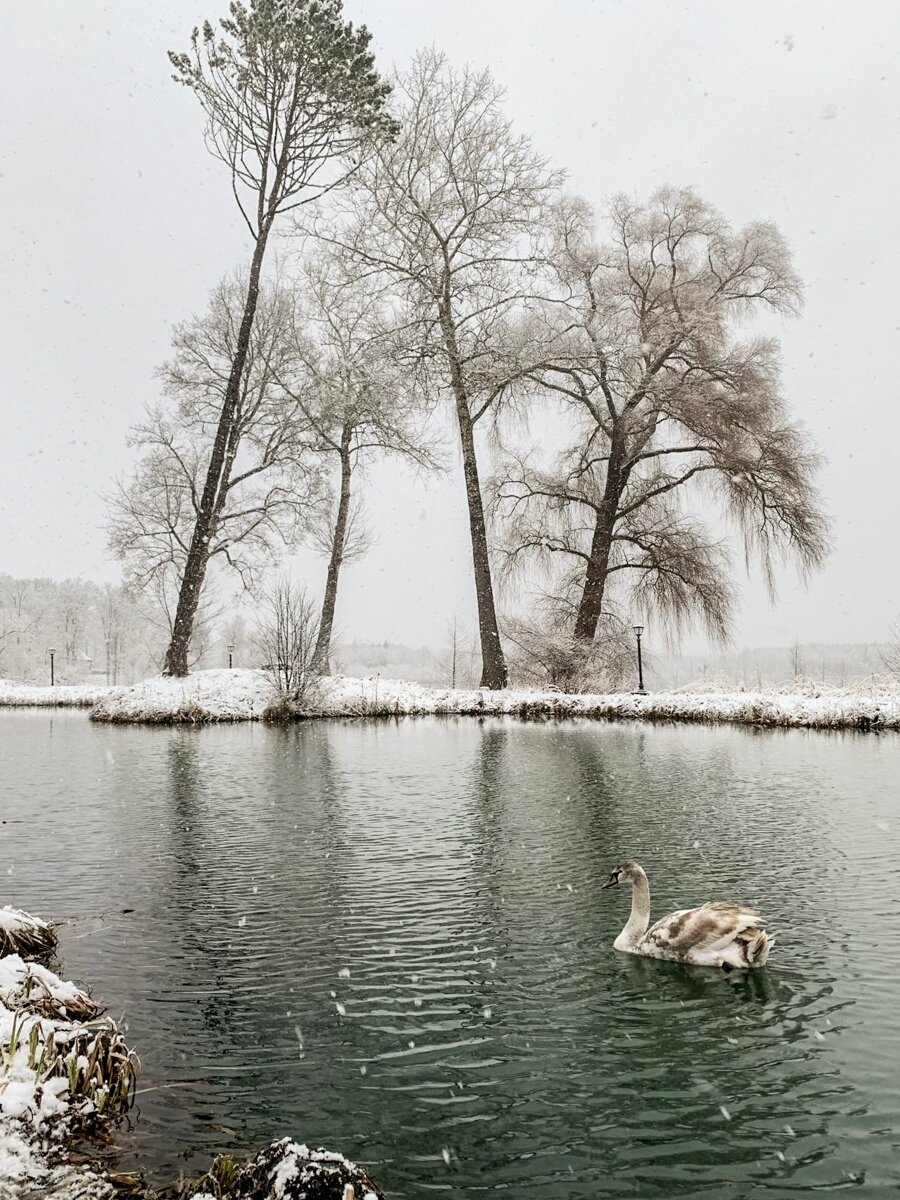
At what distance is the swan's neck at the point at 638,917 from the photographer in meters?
5.41

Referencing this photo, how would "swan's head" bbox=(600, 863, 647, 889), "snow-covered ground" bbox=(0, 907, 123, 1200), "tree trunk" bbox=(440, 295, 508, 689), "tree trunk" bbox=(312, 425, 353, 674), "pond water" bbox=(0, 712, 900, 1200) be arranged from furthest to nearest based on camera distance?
"tree trunk" bbox=(312, 425, 353, 674) < "tree trunk" bbox=(440, 295, 508, 689) < "swan's head" bbox=(600, 863, 647, 889) < "pond water" bbox=(0, 712, 900, 1200) < "snow-covered ground" bbox=(0, 907, 123, 1200)

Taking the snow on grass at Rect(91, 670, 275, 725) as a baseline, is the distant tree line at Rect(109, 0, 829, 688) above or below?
above

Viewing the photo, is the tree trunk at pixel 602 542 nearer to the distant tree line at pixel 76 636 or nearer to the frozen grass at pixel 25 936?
the frozen grass at pixel 25 936

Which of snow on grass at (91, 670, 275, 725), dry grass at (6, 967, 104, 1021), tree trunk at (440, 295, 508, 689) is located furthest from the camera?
tree trunk at (440, 295, 508, 689)

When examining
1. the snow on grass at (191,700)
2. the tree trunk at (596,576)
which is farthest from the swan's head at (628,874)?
the tree trunk at (596,576)

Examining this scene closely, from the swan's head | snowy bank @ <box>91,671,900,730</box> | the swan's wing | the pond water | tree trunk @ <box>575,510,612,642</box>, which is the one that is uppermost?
tree trunk @ <box>575,510,612,642</box>

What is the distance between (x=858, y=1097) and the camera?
3523mm

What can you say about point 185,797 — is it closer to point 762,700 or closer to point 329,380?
point 762,700

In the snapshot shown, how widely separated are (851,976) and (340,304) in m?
28.9

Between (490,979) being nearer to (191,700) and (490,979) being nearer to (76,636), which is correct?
(191,700)

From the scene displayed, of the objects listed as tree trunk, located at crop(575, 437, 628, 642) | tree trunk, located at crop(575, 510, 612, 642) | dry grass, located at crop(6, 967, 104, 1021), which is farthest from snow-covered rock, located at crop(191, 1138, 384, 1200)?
tree trunk, located at crop(575, 437, 628, 642)

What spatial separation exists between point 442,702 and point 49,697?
25.3 m

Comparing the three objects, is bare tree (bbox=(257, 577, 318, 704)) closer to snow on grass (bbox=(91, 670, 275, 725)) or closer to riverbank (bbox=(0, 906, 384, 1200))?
snow on grass (bbox=(91, 670, 275, 725))

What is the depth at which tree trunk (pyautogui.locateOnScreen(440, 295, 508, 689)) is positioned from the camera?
82.7ft
